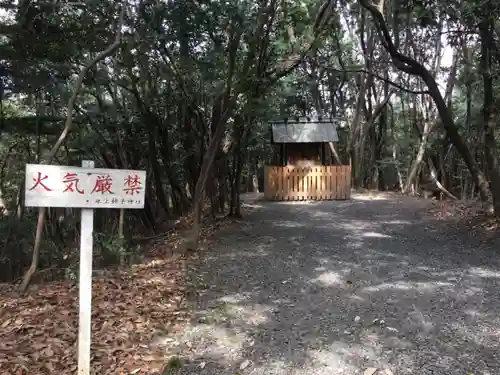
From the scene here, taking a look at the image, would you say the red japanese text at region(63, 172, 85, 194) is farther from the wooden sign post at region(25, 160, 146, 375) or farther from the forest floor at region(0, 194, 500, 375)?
the forest floor at region(0, 194, 500, 375)

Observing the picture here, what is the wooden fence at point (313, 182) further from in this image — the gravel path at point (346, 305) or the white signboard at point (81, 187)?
the white signboard at point (81, 187)

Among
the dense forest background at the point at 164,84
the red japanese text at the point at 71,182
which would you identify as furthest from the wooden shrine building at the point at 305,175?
the red japanese text at the point at 71,182

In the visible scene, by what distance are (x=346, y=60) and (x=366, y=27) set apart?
2298 mm

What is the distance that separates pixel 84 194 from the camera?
3746 mm

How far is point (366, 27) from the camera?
19422 millimetres

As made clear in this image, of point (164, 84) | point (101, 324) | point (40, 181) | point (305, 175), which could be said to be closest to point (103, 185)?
point (40, 181)

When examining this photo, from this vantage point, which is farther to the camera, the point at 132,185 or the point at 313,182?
the point at 313,182

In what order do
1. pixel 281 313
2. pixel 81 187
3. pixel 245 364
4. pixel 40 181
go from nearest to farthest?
1. pixel 40 181
2. pixel 81 187
3. pixel 245 364
4. pixel 281 313

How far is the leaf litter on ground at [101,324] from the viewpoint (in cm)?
398

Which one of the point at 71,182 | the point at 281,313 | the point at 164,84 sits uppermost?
the point at 164,84

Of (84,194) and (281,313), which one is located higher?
(84,194)

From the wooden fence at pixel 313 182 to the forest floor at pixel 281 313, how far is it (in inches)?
317

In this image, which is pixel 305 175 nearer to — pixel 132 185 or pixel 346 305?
pixel 346 305

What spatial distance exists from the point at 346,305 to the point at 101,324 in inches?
105
